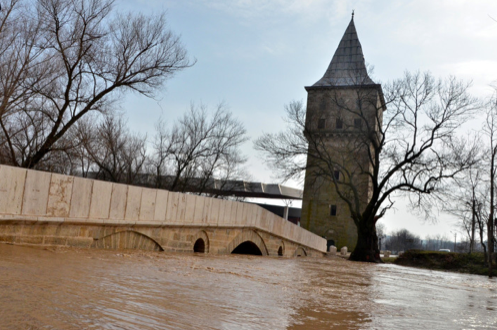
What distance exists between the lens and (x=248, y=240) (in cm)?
1872

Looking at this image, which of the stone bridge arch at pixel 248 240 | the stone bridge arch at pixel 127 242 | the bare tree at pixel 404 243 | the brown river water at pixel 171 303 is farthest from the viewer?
the bare tree at pixel 404 243

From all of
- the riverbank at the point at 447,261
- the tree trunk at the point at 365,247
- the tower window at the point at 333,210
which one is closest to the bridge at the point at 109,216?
the tree trunk at the point at 365,247

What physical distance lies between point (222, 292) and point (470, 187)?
80.2 ft

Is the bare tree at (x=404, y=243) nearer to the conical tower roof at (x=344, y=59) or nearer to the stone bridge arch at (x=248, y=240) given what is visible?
the conical tower roof at (x=344, y=59)

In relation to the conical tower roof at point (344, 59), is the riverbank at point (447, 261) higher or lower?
lower

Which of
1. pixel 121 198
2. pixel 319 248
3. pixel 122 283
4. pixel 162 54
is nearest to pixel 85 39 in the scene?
pixel 162 54

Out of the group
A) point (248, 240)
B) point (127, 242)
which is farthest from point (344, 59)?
point (127, 242)

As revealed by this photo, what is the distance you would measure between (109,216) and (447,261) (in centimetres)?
2323

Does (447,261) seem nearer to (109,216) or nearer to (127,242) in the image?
(127,242)

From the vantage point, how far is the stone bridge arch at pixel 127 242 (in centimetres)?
1015

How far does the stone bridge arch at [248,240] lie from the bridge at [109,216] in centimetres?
5

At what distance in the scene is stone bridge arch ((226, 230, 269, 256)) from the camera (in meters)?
17.1

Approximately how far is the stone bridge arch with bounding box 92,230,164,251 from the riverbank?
62.0 ft

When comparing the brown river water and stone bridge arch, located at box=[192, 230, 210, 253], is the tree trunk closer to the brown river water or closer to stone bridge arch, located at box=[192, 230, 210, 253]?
stone bridge arch, located at box=[192, 230, 210, 253]
